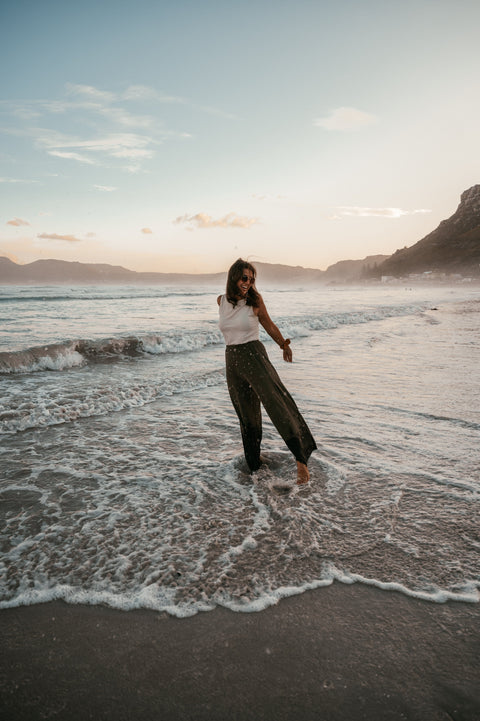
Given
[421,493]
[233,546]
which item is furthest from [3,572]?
[421,493]

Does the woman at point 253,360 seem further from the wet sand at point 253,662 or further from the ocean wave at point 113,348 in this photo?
A: the ocean wave at point 113,348

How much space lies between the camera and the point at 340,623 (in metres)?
2.15

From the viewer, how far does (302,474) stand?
12.5 feet

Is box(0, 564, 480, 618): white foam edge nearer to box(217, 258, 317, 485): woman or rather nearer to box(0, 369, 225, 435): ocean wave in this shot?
box(217, 258, 317, 485): woman

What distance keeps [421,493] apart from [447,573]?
42.6 inches

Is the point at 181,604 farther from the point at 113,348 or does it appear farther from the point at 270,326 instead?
the point at 113,348

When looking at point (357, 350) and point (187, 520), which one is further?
point (357, 350)

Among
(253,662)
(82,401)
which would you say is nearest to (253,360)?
(253,662)

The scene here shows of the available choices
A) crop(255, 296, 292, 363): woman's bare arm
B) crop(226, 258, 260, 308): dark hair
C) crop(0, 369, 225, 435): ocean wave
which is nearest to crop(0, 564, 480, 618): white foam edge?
crop(255, 296, 292, 363): woman's bare arm

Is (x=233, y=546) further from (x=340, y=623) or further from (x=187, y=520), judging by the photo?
(x=340, y=623)

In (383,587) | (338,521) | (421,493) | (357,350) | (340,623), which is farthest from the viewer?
(357,350)

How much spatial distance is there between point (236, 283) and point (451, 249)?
176852mm

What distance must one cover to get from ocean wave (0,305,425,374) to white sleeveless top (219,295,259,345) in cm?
756

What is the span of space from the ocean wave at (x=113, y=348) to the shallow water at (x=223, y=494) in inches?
59.9
